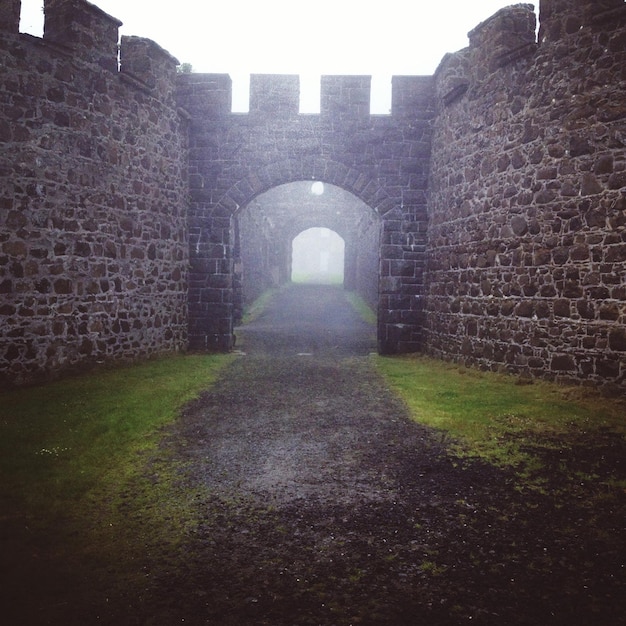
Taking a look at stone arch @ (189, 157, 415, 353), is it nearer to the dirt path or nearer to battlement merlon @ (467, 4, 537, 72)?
battlement merlon @ (467, 4, 537, 72)

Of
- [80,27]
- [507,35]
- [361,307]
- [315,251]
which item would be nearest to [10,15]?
[80,27]

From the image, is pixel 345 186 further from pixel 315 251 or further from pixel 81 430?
pixel 315 251

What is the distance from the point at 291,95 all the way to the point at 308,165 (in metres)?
1.54

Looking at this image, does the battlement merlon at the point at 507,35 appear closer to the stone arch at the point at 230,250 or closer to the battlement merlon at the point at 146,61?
the stone arch at the point at 230,250

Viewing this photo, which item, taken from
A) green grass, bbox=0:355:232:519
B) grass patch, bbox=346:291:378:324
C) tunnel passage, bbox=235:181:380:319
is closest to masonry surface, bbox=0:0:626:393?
green grass, bbox=0:355:232:519

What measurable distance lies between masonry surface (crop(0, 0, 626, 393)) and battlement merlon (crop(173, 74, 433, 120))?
0.03m

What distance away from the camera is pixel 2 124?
7348 mm

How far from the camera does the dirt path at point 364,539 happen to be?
261cm

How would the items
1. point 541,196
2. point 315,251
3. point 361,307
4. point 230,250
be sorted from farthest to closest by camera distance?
point 315,251 → point 361,307 → point 230,250 → point 541,196

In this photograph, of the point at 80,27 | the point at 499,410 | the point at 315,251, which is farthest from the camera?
the point at 315,251

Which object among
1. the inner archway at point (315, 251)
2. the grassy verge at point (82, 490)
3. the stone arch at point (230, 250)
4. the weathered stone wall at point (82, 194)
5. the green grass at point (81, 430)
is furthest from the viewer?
the inner archway at point (315, 251)

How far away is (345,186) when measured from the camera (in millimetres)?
11453

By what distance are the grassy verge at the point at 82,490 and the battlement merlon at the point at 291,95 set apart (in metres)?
6.76

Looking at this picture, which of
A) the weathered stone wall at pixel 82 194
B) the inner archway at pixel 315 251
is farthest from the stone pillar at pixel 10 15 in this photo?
the inner archway at pixel 315 251
